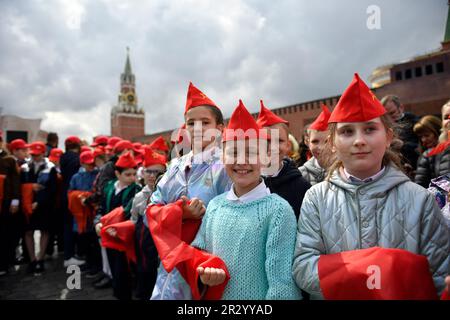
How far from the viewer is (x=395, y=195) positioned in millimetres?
1277

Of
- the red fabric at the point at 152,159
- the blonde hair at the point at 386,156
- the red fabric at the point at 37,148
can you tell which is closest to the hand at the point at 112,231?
the red fabric at the point at 152,159

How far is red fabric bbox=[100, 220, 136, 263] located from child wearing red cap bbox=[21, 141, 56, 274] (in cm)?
266

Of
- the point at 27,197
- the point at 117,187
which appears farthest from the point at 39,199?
the point at 117,187

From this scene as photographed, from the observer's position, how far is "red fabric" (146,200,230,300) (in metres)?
1.47

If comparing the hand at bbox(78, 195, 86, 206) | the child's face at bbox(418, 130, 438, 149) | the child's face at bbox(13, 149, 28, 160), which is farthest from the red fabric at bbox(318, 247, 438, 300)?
the child's face at bbox(13, 149, 28, 160)

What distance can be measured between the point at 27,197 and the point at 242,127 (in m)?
4.66

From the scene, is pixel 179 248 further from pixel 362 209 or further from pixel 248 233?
pixel 362 209

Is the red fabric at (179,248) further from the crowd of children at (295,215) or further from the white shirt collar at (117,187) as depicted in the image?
the white shirt collar at (117,187)

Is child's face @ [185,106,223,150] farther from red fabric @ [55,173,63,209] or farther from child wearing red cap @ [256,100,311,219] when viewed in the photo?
red fabric @ [55,173,63,209]

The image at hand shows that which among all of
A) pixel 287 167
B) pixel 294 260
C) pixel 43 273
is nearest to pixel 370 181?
pixel 294 260

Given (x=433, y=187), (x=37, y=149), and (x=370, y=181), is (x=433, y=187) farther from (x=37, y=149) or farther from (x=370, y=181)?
(x=37, y=149)

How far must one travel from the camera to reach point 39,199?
480cm
